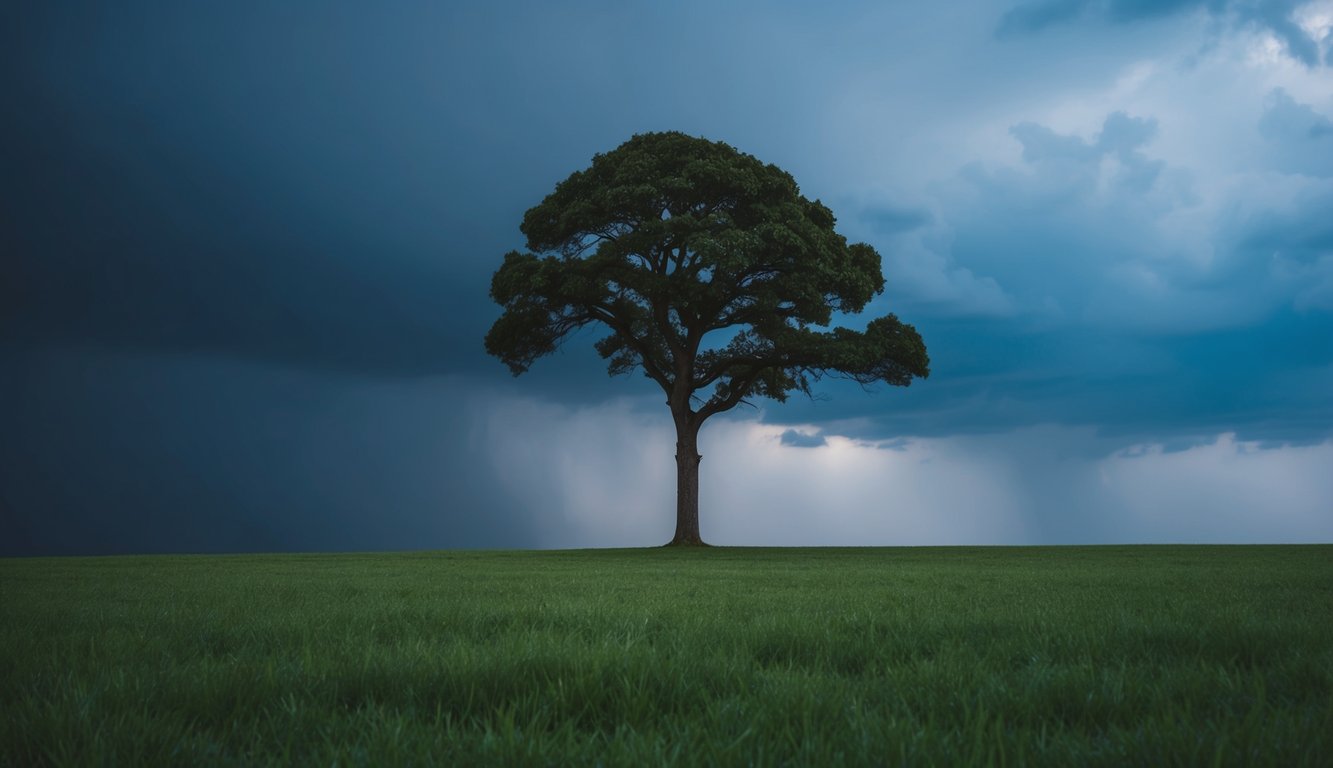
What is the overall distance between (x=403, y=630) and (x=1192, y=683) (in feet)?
14.8

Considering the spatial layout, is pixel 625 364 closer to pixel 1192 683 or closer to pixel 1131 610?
pixel 1131 610

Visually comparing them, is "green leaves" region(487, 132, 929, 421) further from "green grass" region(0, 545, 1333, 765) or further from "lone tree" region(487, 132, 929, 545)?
"green grass" region(0, 545, 1333, 765)

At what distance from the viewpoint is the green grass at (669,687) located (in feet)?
7.89

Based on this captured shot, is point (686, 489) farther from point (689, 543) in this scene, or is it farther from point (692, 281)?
point (692, 281)

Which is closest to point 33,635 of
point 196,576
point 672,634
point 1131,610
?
point 672,634

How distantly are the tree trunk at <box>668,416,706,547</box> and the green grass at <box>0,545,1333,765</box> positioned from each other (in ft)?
85.6

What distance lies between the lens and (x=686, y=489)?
32.7 meters

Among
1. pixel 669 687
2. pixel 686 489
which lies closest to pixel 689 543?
pixel 686 489

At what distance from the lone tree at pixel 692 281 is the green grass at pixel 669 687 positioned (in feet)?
74.6

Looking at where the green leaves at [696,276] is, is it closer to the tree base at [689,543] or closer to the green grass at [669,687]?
the tree base at [689,543]

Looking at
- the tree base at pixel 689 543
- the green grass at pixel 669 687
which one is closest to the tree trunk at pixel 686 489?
the tree base at pixel 689 543

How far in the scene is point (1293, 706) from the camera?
10.0 feet

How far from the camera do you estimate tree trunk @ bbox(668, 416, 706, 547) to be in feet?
107

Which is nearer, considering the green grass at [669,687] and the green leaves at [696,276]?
the green grass at [669,687]
